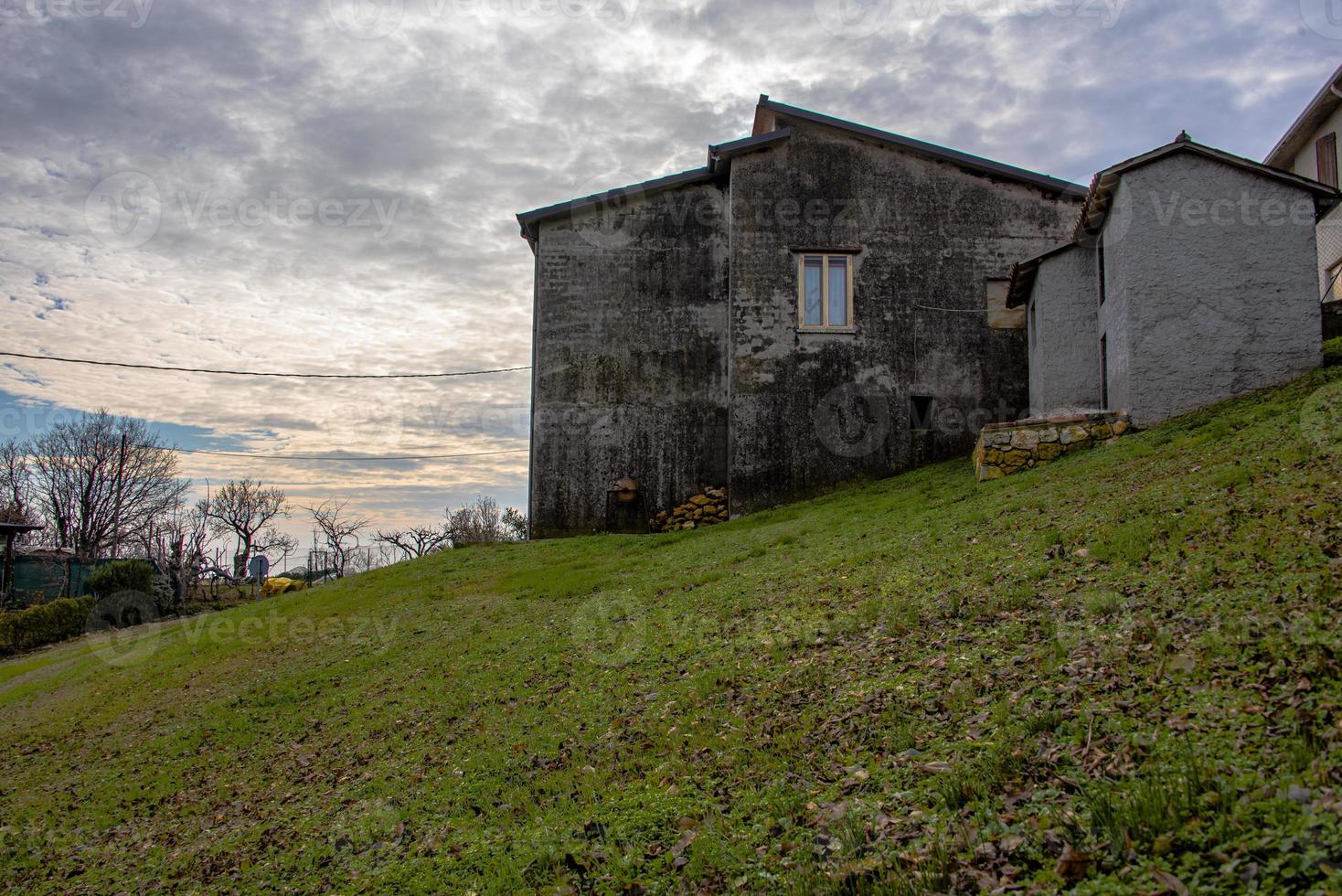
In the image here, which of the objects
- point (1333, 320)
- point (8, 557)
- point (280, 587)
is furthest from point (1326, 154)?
point (8, 557)

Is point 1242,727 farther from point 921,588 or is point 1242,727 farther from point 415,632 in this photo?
point 415,632

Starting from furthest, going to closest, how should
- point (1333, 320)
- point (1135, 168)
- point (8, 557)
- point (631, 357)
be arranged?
point (8, 557), point (631, 357), point (1333, 320), point (1135, 168)

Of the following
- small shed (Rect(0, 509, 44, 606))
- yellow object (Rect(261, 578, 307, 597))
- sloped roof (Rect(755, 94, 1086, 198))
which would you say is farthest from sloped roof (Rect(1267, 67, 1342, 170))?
small shed (Rect(0, 509, 44, 606))

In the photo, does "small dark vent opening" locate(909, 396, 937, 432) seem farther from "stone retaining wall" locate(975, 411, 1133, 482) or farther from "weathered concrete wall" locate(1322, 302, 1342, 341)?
"weathered concrete wall" locate(1322, 302, 1342, 341)

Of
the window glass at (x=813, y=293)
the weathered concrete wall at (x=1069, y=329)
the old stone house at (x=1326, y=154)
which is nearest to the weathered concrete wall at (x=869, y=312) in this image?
the window glass at (x=813, y=293)

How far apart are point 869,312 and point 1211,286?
769 centimetres

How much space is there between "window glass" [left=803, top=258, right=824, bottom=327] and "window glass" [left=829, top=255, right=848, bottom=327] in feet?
0.90

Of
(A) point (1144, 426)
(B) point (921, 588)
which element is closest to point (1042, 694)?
(B) point (921, 588)

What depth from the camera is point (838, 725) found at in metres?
5.71

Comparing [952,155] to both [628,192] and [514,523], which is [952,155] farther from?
[514,523]

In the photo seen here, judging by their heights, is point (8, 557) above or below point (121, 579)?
above

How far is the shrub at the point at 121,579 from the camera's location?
26922 millimetres

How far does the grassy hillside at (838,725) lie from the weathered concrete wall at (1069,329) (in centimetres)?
334

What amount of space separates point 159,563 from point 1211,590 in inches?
1304
